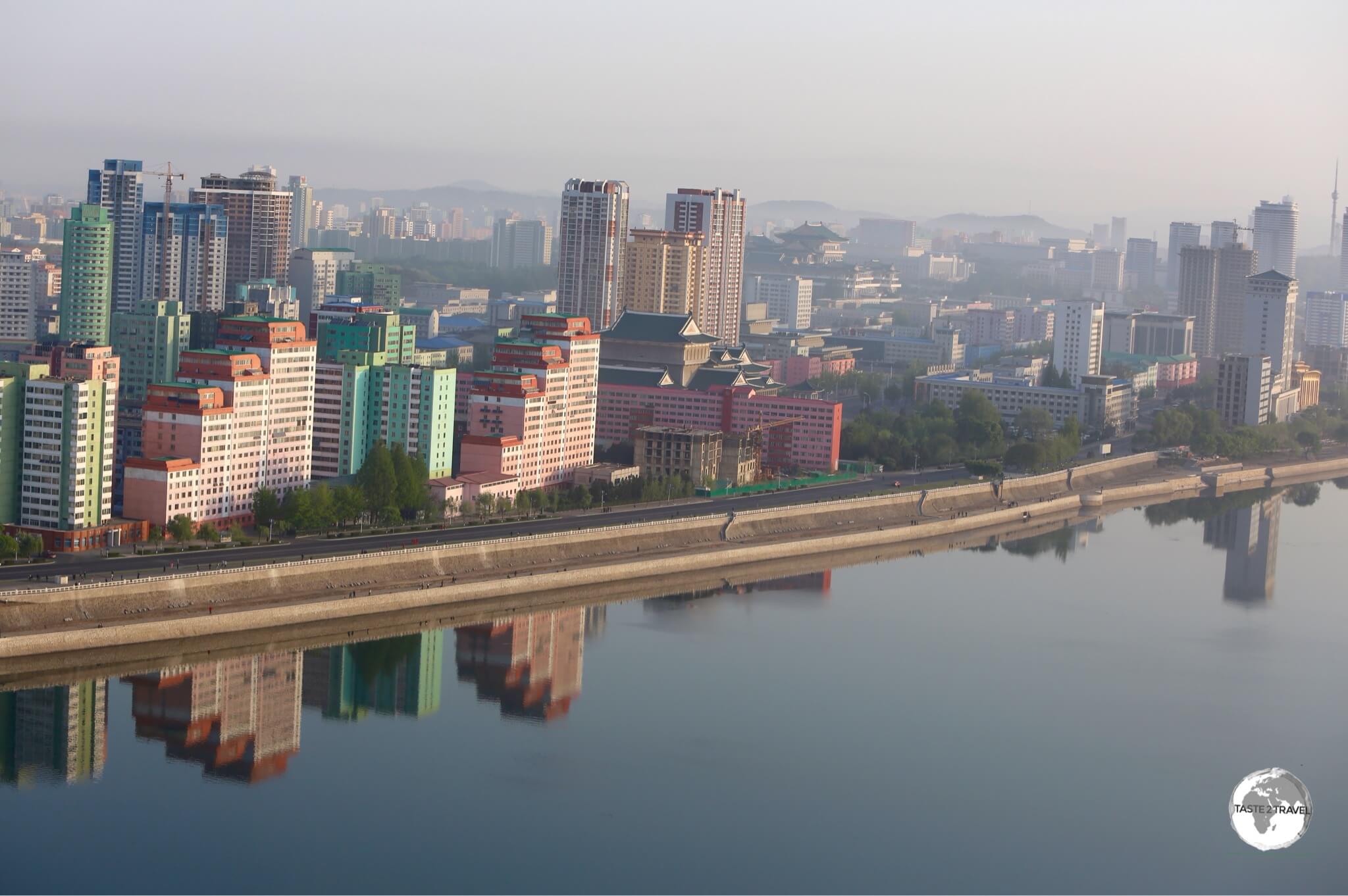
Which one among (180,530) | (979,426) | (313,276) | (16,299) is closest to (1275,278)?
(979,426)

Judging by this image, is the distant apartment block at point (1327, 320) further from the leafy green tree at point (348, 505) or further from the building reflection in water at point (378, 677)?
the building reflection in water at point (378, 677)

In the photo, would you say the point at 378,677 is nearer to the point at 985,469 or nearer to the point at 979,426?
the point at 985,469

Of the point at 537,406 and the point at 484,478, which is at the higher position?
the point at 537,406

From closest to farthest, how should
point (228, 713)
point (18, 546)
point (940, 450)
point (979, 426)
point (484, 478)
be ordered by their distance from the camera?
point (228, 713) → point (18, 546) → point (484, 478) → point (940, 450) → point (979, 426)

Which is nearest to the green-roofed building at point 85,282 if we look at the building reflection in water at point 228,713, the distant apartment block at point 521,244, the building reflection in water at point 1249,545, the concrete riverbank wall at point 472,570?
the concrete riverbank wall at point 472,570

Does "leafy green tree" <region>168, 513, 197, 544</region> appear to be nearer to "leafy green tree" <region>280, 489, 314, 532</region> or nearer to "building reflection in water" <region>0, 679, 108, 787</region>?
"leafy green tree" <region>280, 489, 314, 532</region>

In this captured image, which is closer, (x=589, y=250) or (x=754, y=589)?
(x=754, y=589)

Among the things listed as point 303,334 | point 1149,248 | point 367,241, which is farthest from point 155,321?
point 1149,248
